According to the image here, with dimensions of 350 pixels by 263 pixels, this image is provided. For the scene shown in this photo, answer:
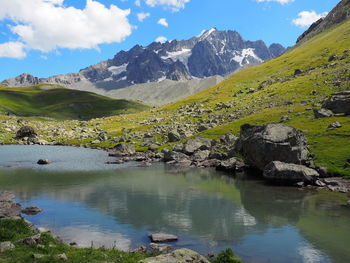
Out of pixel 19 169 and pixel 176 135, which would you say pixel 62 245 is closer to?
pixel 19 169

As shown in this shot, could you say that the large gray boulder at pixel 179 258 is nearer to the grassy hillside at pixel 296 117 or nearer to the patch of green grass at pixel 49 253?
the patch of green grass at pixel 49 253

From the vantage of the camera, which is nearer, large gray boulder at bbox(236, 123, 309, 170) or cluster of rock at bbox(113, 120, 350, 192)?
cluster of rock at bbox(113, 120, 350, 192)

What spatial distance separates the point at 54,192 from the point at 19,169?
32.8 meters

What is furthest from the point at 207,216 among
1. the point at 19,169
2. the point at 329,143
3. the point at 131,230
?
the point at 19,169

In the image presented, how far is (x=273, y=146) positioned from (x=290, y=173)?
9.30 meters

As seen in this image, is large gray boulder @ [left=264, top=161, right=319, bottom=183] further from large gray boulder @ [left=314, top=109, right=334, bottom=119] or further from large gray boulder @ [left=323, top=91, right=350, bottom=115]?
large gray boulder @ [left=323, top=91, right=350, bottom=115]

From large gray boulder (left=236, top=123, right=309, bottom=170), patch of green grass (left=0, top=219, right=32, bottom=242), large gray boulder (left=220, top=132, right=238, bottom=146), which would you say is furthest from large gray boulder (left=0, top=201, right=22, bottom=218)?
large gray boulder (left=220, top=132, right=238, bottom=146)

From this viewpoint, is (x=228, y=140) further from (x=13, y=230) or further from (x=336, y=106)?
(x=13, y=230)

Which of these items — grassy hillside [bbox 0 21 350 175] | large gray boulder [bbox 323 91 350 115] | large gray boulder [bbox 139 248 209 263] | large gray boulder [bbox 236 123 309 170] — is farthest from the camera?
large gray boulder [bbox 323 91 350 115]

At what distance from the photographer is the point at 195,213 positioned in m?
46.2

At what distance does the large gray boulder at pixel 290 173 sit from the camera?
63125 millimetres

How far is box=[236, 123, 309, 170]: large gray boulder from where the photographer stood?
69.6 meters

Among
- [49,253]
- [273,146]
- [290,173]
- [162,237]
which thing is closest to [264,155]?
[273,146]

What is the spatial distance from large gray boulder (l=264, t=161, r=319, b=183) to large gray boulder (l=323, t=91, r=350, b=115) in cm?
4735
